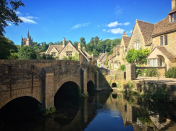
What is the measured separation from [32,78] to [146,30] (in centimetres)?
2644

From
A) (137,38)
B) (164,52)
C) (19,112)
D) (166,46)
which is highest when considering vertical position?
(137,38)

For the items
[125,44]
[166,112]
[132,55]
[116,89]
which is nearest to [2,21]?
[166,112]

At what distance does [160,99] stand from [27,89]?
13324mm

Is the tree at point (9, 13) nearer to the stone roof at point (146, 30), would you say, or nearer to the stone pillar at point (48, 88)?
the stone pillar at point (48, 88)

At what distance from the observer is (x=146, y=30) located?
28.2 metres

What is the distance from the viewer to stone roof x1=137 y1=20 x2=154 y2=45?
88.1 ft

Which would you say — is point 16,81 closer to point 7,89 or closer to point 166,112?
point 7,89

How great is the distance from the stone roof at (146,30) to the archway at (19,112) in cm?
2404

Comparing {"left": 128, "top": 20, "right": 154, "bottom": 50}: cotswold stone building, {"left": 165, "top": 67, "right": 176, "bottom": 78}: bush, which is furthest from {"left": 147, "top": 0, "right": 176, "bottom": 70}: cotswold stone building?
{"left": 128, "top": 20, "right": 154, "bottom": 50}: cotswold stone building

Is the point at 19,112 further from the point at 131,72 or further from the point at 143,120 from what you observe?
the point at 131,72

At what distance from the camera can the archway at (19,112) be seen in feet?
31.4

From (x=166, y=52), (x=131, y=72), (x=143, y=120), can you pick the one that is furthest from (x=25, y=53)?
(x=166, y=52)

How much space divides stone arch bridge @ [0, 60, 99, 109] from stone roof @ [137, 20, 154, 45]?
761 inches

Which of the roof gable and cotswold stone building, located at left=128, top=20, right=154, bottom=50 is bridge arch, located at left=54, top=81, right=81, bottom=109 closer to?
the roof gable
